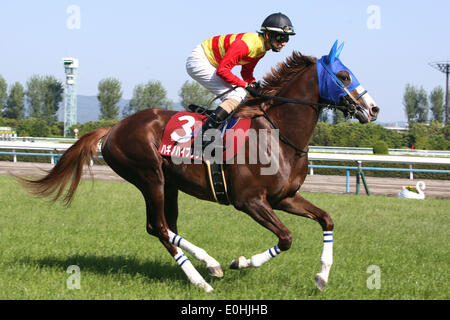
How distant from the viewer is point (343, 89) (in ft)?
13.5

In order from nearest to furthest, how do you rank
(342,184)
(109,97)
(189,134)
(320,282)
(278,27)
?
1. (320,282)
2. (278,27)
3. (189,134)
4. (342,184)
5. (109,97)

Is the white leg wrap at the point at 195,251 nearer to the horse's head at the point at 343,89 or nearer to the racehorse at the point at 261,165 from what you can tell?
the racehorse at the point at 261,165

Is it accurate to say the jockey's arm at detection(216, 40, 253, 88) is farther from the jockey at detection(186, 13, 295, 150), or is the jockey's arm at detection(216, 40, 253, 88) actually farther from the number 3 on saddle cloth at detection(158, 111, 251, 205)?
the number 3 on saddle cloth at detection(158, 111, 251, 205)

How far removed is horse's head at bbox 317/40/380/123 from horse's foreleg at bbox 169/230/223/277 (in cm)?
163

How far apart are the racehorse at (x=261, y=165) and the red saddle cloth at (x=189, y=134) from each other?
0.26 ft

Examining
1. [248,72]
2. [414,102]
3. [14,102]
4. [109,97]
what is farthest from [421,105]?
[248,72]

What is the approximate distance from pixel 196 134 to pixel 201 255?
1.03 m

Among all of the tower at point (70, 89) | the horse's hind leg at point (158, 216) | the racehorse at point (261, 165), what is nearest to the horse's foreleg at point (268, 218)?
the racehorse at point (261, 165)

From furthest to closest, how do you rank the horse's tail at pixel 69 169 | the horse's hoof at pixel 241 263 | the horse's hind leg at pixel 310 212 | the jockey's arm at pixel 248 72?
the horse's tail at pixel 69 169
the jockey's arm at pixel 248 72
the horse's hoof at pixel 241 263
the horse's hind leg at pixel 310 212

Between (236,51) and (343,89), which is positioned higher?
(236,51)

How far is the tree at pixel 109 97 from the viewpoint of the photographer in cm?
6444

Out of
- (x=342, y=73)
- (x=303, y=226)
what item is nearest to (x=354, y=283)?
(x=342, y=73)

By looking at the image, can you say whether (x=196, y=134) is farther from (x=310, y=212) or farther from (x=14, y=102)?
(x=14, y=102)

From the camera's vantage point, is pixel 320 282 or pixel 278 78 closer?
pixel 320 282
